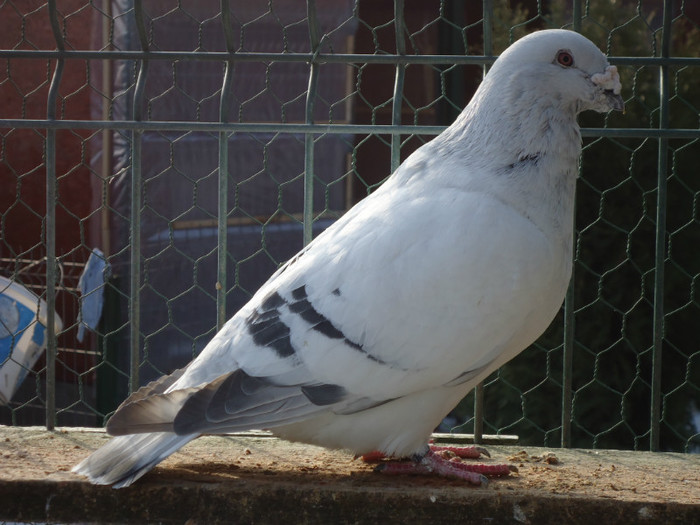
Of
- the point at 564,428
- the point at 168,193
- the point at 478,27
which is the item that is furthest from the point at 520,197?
the point at 478,27

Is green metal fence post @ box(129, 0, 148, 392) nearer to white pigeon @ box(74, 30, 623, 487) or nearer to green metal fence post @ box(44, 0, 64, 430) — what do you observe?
green metal fence post @ box(44, 0, 64, 430)

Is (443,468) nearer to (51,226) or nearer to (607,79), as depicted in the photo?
(607,79)

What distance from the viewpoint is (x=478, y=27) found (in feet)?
16.5

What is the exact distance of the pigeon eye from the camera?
2172mm

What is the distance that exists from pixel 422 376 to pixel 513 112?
0.63 metres

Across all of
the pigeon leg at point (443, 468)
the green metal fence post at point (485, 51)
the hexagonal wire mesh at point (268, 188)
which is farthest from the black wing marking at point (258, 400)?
the hexagonal wire mesh at point (268, 188)

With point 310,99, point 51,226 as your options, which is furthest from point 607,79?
point 51,226

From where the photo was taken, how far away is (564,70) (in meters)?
2.17

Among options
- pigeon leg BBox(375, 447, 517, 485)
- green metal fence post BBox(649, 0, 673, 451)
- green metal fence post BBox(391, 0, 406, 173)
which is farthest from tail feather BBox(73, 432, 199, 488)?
green metal fence post BBox(649, 0, 673, 451)

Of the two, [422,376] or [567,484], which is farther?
[567,484]

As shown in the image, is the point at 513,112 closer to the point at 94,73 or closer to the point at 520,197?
the point at 520,197

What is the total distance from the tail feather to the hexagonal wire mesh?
1.09 m

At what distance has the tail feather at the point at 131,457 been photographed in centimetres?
205

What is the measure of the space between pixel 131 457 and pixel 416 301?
70 cm
